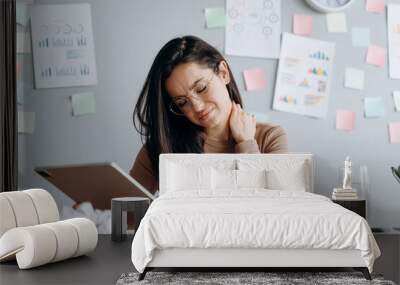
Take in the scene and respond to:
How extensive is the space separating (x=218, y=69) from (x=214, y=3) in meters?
0.60

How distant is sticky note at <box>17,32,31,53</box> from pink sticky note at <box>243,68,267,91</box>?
2.01m

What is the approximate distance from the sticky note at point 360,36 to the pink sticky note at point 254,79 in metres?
0.88

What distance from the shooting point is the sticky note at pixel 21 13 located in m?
6.08

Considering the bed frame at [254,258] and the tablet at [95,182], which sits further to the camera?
the tablet at [95,182]

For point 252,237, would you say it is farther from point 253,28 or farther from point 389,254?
point 253,28

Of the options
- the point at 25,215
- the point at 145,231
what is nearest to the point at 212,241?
the point at 145,231

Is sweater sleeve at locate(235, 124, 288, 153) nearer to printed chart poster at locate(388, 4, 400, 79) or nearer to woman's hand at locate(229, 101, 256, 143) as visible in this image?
woman's hand at locate(229, 101, 256, 143)

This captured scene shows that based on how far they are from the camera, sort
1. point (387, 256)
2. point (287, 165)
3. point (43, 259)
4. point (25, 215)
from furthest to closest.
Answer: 1. point (287, 165)
2. point (387, 256)
3. point (25, 215)
4. point (43, 259)

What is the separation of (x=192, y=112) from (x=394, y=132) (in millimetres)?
1837

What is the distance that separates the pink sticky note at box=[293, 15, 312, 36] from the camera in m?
5.99

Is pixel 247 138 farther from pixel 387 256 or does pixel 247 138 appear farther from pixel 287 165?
pixel 387 256

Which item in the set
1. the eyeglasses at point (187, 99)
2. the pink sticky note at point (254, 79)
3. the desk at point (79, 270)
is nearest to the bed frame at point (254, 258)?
the desk at point (79, 270)

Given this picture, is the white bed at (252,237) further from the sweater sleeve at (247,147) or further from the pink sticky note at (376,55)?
the pink sticky note at (376,55)

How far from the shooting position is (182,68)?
5.97 meters
